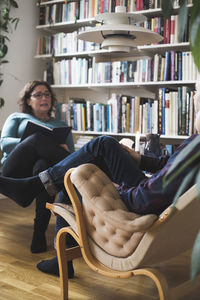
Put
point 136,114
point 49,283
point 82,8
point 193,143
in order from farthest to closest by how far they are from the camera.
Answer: point 82,8 → point 136,114 → point 49,283 → point 193,143

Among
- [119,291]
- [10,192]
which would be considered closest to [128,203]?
[119,291]

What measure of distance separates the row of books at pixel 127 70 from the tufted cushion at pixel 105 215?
208cm

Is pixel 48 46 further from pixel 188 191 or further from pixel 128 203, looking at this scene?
pixel 188 191

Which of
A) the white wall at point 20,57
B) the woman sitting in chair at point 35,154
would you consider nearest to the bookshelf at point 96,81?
the white wall at point 20,57

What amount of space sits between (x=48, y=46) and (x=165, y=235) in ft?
10.7

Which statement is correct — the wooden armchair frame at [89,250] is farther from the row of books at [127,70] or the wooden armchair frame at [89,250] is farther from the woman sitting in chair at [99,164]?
the row of books at [127,70]

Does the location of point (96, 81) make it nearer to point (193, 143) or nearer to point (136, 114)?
point (136, 114)

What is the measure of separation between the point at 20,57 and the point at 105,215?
312 centimetres

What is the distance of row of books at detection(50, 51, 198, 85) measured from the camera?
3479 millimetres

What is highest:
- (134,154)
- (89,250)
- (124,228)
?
(134,154)

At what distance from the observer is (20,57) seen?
14.0ft

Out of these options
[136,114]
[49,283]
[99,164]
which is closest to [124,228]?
[49,283]

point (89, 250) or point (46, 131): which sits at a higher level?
point (46, 131)

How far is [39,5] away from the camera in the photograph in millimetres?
4344
